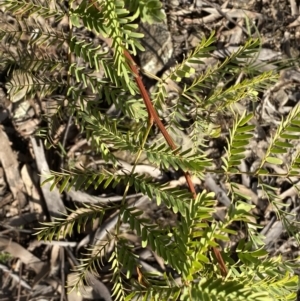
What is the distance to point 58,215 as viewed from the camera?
6.70 feet

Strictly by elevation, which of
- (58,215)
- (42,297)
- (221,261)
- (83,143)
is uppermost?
(221,261)

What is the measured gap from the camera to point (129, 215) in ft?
3.75

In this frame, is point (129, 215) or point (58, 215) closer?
point (129, 215)

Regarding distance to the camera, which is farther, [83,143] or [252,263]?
[83,143]

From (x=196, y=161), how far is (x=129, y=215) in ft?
0.73

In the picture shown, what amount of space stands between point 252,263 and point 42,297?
132 cm

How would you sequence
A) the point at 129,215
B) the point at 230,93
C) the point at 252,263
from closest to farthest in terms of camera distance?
the point at 252,263 → the point at 129,215 → the point at 230,93

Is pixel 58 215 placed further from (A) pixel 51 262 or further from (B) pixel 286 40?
(B) pixel 286 40

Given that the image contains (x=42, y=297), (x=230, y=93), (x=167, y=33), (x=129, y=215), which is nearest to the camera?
(x=129, y=215)

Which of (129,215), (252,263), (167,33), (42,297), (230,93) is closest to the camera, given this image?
(252,263)

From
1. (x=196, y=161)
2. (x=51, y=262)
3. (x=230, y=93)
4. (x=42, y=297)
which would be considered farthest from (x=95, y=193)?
(x=196, y=161)

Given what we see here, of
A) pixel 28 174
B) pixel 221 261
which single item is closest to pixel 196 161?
pixel 221 261

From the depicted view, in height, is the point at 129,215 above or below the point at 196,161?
below

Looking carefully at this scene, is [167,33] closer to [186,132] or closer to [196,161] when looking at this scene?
[186,132]
